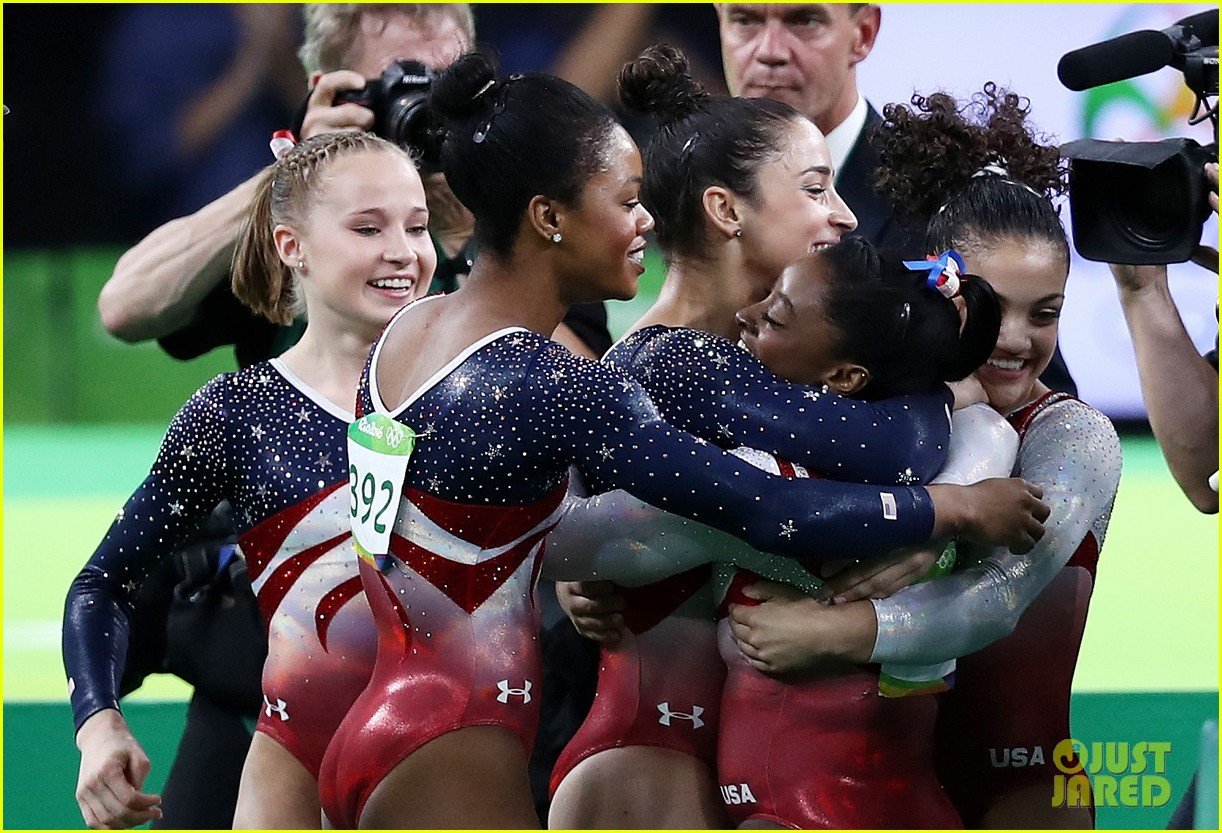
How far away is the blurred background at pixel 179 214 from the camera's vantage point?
5.67 metres

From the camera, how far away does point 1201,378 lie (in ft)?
8.97

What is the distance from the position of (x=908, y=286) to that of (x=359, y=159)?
0.94 metres

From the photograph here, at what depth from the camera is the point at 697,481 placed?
2.07 meters

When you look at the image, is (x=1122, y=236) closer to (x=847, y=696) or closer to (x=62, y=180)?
(x=847, y=696)

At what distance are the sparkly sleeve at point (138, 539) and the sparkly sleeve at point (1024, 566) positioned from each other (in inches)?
40.3

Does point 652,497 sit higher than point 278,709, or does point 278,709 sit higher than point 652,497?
point 652,497

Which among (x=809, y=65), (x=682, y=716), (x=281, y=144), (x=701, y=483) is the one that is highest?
(x=809, y=65)

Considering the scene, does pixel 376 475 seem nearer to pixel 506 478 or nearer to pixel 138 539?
pixel 506 478

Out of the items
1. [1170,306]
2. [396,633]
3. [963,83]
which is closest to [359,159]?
[396,633]

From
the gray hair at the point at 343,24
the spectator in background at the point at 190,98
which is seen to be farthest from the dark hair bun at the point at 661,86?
the spectator in background at the point at 190,98

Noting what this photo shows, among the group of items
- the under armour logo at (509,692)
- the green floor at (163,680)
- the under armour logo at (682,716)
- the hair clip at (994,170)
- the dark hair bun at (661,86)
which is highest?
the dark hair bun at (661,86)

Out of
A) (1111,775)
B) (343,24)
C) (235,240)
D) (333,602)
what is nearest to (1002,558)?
(333,602)

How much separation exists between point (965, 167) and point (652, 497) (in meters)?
0.96

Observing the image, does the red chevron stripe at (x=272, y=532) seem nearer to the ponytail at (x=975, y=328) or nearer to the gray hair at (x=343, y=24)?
the ponytail at (x=975, y=328)
